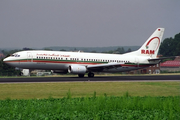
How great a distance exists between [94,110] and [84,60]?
3726 cm

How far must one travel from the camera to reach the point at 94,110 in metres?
24.1

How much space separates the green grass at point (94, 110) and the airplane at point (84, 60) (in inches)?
1185

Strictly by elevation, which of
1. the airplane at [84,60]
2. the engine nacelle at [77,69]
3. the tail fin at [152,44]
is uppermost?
the tail fin at [152,44]

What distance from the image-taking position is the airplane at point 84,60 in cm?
5775

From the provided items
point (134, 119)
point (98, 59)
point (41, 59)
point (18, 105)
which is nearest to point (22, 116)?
point (18, 105)

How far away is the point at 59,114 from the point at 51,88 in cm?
1680

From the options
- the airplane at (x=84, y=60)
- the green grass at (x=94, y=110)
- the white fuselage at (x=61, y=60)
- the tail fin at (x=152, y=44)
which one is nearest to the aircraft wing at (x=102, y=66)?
the airplane at (x=84, y=60)

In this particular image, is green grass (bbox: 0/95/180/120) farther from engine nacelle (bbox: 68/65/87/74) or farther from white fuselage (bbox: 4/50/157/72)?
engine nacelle (bbox: 68/65/87/74)

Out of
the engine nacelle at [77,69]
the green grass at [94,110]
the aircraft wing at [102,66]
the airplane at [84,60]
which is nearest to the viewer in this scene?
the green grass at [94,110]

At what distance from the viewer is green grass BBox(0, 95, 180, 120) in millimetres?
21908

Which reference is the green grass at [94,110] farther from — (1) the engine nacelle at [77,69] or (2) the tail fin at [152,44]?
(2) the tail fin at [152,44]

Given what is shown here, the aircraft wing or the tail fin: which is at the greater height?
the tail fin

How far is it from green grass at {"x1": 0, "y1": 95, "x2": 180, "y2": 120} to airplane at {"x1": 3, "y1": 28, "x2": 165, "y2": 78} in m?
30.1

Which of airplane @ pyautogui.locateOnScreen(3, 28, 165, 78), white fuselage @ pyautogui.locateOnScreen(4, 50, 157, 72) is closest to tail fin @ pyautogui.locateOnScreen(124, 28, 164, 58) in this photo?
airplane @ pyautogui.locateOnScreen(3, 28, 165, 78)
